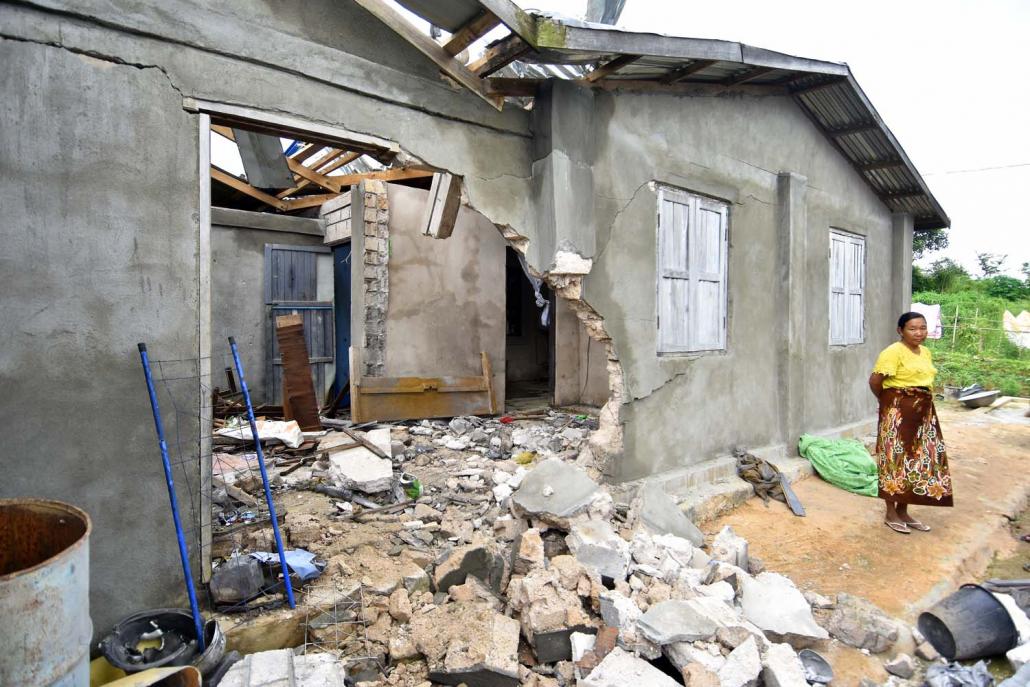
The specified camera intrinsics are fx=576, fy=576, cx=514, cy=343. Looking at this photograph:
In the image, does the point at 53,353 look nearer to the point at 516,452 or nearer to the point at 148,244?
the point at 148,244

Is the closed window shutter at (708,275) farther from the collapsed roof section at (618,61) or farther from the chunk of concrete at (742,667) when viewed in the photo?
the chunk of concrete at (742,667)

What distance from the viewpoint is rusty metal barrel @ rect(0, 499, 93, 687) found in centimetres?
178

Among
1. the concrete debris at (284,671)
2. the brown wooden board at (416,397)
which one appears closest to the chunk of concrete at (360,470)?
the brown wooden board at (416,397)

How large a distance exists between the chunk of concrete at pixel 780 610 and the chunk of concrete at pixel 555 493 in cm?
112

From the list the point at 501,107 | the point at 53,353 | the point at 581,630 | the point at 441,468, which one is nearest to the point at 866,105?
the point at 501,107

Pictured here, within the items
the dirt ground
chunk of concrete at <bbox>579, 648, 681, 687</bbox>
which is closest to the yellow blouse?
the dirt ground

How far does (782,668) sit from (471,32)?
401 centimetres

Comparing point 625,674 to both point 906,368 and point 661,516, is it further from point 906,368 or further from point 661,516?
point 906,368

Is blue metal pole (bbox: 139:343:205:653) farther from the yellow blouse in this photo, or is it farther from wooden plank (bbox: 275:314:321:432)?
the yellow blouse

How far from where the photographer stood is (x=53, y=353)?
2660mm

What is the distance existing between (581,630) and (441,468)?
10.4 feet

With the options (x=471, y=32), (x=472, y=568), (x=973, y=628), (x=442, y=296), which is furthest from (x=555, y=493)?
(x=442, y=296)

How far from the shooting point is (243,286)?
9.15 m

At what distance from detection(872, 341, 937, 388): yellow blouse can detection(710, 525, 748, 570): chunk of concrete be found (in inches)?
84.3
